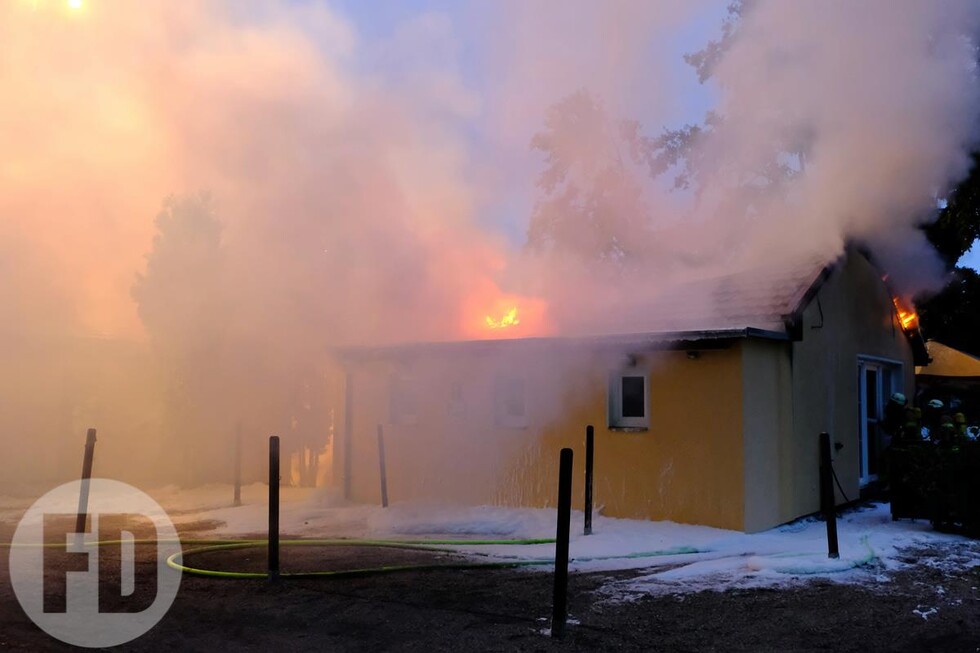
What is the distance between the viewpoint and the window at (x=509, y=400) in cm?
991

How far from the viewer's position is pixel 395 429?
1094cm

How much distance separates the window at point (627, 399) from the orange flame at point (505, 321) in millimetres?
2274

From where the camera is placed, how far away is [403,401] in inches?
433

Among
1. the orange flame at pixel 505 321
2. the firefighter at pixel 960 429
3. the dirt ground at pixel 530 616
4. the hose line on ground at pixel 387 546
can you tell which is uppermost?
the orange flame at pixel 505 321

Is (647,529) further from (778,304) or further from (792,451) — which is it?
(778,304)

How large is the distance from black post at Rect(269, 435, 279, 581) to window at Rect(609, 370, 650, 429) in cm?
416

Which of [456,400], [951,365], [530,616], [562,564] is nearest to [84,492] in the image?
[456,400]

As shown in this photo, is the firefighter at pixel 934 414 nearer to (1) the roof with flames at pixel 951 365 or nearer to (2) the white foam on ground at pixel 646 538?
(2) the white foam on ground at pixel 646 538

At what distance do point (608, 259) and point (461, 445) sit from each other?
7645 millimetres

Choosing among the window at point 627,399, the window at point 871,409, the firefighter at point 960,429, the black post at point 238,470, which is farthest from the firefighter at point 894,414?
the black post at point 238,470

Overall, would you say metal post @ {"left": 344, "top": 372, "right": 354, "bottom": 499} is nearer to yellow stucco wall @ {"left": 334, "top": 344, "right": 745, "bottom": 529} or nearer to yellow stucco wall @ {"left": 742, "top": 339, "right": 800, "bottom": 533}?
yellow stucco wall @ {"left": 334, "top": 344, "right": 745, "bottom": 529}

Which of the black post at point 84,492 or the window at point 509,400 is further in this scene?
the window at point 509,400

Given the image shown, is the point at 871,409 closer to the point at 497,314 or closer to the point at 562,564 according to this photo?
the point at 497,314

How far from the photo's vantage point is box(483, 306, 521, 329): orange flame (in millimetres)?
11109
